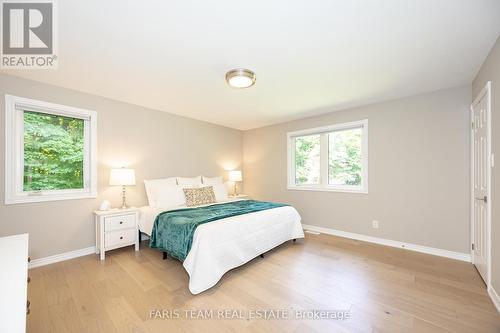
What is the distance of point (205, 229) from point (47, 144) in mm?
2541

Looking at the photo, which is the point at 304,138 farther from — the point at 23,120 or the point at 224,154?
the point at 23,120

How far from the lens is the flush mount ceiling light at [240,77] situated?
7.48 ft

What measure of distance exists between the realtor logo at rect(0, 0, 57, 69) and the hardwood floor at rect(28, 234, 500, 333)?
93.4 inches

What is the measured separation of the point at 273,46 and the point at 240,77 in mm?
498

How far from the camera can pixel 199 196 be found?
3684 millimetres

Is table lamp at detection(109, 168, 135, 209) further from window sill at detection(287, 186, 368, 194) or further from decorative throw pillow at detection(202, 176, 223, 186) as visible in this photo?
window sill at detection(287, 186, 368, 194)

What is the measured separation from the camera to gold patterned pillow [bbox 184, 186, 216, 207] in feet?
11.7

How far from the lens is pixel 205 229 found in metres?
2.22

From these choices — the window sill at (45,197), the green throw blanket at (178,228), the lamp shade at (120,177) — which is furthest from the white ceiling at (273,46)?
the green throw blanket at (178,228)

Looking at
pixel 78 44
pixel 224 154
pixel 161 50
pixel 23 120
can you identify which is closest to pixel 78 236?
pixel 23 120

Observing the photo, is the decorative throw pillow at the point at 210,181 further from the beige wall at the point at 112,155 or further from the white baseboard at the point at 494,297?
the white baseboard at the point at 494,297

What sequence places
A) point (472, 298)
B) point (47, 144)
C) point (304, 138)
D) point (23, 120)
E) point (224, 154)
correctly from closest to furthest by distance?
point (472, 298) < point (23, 120) < point (47, 144) < point (304, 138) < point (224, 154)

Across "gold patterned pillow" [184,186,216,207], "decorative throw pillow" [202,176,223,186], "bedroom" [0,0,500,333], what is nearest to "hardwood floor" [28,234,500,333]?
"bedroom" [0,0,500,333]

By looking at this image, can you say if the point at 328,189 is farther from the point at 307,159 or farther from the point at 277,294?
the point at 277,294
